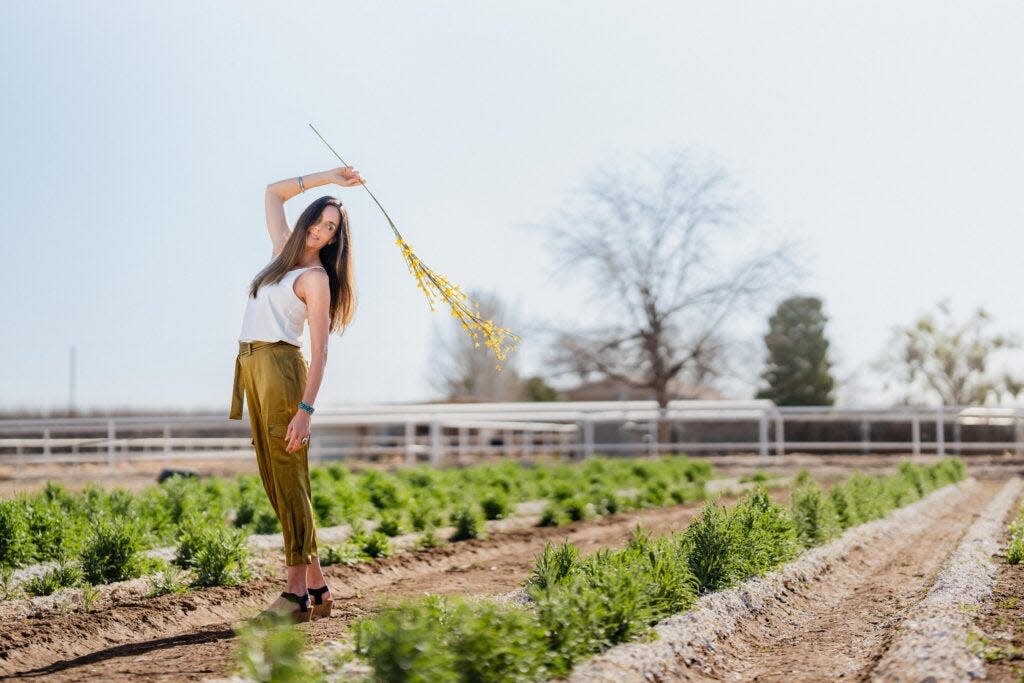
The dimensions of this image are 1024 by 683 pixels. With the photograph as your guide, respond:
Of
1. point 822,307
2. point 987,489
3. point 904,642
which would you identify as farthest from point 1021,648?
point 822,307

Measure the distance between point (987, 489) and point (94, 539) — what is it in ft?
59.6

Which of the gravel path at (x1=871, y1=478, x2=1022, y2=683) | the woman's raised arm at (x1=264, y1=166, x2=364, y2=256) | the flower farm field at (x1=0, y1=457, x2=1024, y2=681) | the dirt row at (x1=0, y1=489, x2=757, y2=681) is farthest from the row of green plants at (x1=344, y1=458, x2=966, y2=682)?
the woman's raised arm at (x1=264, y1=166, x2=364, y2=256)

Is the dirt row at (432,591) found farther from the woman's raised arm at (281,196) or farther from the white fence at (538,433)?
the white fence at (538,433)

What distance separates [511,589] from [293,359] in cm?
257

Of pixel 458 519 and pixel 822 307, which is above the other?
pixel 822 307

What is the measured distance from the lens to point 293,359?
5.20 m

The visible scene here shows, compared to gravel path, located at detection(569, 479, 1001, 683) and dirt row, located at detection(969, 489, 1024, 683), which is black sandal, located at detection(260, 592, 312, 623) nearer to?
gravel path, located at detection(569, 479, 1001, 683)

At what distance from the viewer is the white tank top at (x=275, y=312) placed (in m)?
5.19

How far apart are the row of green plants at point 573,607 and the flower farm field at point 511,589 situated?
1cm

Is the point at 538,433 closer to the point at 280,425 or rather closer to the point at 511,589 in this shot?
the point at 511,589

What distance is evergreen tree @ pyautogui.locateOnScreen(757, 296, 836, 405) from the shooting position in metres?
48.6

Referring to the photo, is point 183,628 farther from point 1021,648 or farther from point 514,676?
point 1021,648

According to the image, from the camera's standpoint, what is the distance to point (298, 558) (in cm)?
525

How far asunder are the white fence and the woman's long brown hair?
49.5 feet
